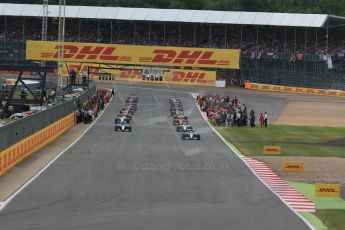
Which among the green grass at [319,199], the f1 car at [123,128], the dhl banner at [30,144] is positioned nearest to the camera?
the green grass at [319,199]

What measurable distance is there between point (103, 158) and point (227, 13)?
69026 mm

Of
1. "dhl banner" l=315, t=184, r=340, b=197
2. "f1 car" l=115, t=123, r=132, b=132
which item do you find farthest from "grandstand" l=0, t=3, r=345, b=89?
"dhl banner" l=315, t=184, r=340, b=197

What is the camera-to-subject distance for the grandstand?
89500 mm

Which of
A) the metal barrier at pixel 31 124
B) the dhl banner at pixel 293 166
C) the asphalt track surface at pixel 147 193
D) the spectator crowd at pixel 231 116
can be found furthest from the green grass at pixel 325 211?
the spectator crowd at pixel 231 116

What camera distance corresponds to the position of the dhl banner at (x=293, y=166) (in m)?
29.6

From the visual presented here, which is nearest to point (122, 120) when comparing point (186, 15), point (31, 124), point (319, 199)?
point (31, 124)

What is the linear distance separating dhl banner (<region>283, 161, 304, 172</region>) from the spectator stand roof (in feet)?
211

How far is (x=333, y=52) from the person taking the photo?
9244cm

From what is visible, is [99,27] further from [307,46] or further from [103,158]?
[103,158]

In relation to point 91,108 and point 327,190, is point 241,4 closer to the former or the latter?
point 91,108

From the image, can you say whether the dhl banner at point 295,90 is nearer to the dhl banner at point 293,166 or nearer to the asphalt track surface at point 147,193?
the asphalt track surface at point 147,193

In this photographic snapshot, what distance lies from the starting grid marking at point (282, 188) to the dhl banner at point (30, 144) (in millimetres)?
10388

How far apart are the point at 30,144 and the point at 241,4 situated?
11537 centimetres

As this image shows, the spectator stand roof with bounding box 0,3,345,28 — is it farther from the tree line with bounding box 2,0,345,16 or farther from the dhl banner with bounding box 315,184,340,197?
the dhl banner with bounding box 315,184,340,197
